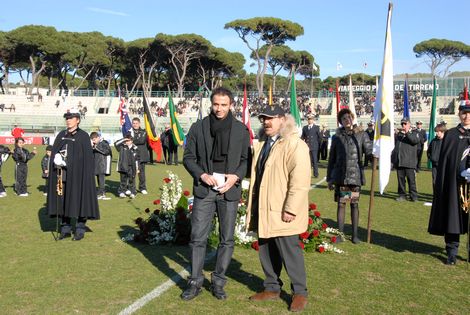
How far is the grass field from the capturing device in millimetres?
4922

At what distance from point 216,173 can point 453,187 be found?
3.29m

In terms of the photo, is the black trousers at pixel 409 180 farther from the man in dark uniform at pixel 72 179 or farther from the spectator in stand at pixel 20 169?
the spectator in stand at pixel 20 169

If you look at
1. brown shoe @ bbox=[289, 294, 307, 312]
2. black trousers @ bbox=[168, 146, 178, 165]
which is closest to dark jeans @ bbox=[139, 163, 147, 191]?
brown shoe @ bbox=[289, 294, 307, 312]

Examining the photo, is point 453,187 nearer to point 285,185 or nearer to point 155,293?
point 285,185

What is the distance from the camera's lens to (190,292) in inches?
200

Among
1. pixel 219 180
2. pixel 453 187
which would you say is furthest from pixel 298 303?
pixel 453 187

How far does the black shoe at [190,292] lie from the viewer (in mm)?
5047

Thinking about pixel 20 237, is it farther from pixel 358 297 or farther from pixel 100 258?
pixel 358 297

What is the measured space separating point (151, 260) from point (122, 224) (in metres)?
2.69

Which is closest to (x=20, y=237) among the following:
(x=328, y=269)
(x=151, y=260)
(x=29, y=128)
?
(x=151, y=260)

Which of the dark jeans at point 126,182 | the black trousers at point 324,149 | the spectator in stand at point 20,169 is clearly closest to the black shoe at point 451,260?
the dark jeans at point 126,182

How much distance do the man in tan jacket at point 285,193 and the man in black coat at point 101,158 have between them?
710 cm

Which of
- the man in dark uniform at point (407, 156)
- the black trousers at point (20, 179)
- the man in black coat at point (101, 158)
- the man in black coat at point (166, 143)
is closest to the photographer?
the man in black coat at point (101, 158)

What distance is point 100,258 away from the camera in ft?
22.0
